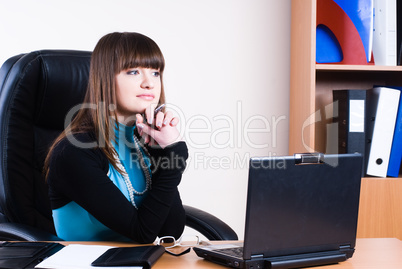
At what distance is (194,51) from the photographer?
2135 millimetres

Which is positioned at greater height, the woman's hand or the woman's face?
the woman's face

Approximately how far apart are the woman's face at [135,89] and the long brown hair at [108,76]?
2 cm

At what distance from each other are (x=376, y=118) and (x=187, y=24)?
0.96 meters

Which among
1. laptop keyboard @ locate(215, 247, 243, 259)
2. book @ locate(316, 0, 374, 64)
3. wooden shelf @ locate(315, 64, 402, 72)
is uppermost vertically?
book @ locate(316, 0, 374, 64)

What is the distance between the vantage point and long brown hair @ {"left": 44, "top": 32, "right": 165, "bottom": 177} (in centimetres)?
125

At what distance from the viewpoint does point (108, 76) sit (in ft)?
4.14

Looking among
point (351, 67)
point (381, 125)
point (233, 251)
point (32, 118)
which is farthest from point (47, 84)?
point (381, 125)

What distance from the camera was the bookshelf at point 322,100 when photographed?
181cm

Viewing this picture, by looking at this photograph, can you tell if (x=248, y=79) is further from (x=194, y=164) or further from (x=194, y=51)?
(x=194, y=164)

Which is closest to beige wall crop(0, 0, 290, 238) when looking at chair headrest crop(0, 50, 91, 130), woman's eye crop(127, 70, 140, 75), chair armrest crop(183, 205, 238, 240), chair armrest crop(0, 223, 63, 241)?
chair headrest crop(0, 50, 91, 130)

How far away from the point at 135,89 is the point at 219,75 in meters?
0.95

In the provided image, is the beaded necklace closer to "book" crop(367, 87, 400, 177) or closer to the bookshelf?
the bookshelf

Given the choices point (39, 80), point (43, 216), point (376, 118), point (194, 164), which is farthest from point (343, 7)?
point (43, 216)

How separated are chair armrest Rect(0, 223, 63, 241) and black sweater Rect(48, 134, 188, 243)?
0.10 m
